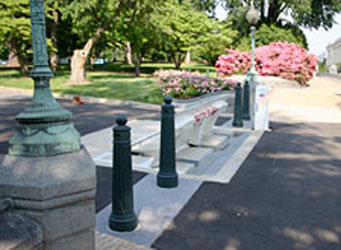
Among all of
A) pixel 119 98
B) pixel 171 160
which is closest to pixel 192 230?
pixel 171 160

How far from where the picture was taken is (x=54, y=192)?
286cm

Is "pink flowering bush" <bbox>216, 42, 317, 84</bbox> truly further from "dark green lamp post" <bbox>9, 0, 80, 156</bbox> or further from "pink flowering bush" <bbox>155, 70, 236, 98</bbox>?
"dark green lamp post" <bbox>9, 0, 80, 156</bbox>

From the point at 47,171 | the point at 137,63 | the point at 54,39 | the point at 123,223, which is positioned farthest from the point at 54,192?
the point at 137,63

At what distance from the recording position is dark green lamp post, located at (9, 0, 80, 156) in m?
3.03

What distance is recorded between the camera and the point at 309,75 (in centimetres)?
2970

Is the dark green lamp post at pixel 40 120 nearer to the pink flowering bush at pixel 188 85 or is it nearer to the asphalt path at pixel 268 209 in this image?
the asphalt path at pixel 268 209

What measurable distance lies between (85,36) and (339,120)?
26.4 metres

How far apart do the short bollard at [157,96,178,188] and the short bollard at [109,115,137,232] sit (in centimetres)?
127

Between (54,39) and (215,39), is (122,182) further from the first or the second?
(215,39)

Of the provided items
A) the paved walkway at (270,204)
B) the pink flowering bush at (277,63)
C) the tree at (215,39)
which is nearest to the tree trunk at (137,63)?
the tree at (215,39)

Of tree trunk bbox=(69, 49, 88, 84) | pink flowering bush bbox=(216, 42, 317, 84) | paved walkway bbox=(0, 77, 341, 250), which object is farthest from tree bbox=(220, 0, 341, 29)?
paved walkway bbox=(0, 77, 341, 250)

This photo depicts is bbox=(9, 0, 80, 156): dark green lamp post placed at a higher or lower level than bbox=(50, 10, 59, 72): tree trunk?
lower

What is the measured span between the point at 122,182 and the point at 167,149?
4.74ft

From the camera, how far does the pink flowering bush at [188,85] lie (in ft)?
55.2
